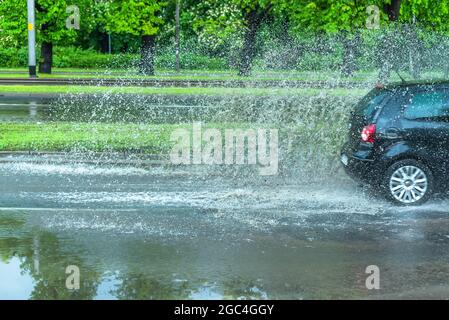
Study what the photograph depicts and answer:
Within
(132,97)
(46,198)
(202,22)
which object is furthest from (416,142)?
(202,22)

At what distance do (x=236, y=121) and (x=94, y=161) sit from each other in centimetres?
599

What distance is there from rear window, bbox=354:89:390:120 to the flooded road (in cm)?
127

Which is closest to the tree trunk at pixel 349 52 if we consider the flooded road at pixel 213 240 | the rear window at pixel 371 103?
the rear window at pixel 371 103

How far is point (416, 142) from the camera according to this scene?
390 inches

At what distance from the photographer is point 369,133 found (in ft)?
33.2

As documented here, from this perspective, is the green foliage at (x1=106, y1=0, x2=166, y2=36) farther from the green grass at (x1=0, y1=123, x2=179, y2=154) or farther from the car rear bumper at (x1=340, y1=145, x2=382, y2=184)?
the car rear bumper at (x1=340, y1=145, x2=382, y2=184)

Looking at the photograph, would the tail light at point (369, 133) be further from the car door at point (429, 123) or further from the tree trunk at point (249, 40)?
the tree trunk at point (249, 40)

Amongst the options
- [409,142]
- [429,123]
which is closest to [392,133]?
[409,142]

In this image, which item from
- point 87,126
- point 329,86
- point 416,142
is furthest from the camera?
point 329,86

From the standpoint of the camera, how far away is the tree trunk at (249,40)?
4034 centimetres

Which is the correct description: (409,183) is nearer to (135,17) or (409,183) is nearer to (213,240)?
(213,240)

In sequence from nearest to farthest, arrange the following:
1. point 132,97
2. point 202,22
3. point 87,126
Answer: point 87,126 < point 132,97 < point 202,22

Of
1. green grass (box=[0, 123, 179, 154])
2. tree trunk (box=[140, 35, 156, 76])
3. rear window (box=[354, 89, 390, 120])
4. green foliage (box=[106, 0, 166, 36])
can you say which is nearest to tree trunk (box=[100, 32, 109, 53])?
tree trunk (box=[140, 35, 156, 76])

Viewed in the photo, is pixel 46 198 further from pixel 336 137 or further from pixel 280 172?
pixel 336 137
